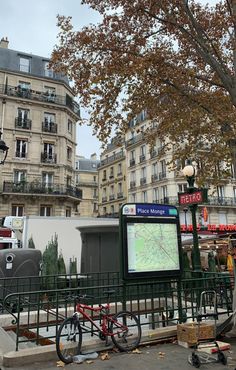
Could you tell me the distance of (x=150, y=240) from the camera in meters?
7.36

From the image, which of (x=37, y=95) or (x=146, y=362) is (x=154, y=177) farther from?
(x=146, y=362)

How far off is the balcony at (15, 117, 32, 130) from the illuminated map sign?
33.0 m

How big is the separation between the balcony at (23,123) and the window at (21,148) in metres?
1.45

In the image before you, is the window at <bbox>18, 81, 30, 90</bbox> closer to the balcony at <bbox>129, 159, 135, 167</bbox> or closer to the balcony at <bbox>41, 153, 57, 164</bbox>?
the balcony at <bbox>41, 153, 57, 164</bbox>

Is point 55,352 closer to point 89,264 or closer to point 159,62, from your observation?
point 89,264

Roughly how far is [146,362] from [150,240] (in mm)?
2301

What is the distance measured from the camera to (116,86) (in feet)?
37.5

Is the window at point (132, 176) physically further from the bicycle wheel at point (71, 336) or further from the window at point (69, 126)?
the bicycle wheel at point (71, 336)

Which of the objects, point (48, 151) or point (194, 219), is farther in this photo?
point (48, 151)

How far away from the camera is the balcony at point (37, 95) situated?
126ft

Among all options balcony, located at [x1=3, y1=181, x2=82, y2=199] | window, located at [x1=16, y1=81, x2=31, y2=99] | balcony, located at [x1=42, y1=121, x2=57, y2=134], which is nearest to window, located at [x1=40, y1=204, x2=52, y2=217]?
balcony, located at [x1=3, y1=181, x2=82, y2=199]

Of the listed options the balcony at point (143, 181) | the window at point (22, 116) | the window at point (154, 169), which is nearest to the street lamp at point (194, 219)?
the window at point (22, 116)

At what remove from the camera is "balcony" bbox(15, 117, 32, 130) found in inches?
1503

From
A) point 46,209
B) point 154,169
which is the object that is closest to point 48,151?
point 46,209
